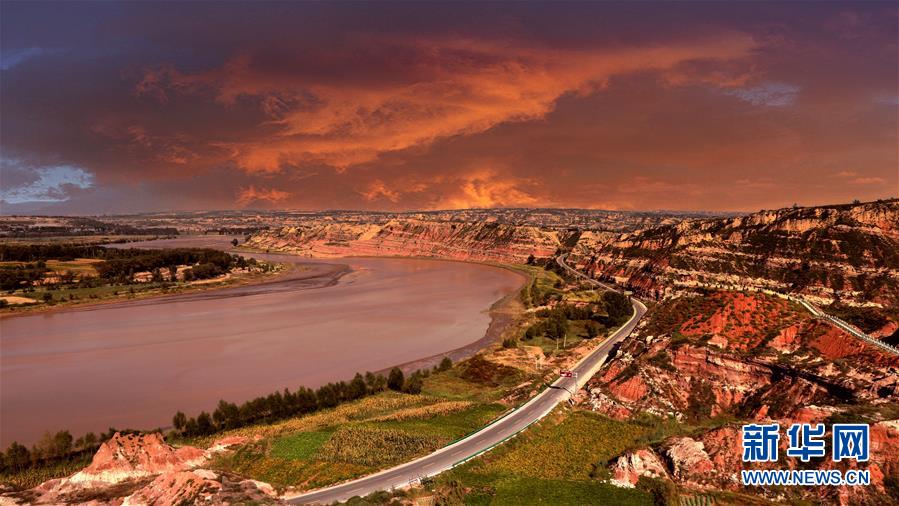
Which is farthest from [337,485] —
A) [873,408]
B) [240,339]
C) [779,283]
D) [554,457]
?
[779,283]

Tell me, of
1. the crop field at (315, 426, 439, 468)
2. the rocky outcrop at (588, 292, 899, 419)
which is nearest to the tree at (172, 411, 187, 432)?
the crop field at (315, 426, 439, 468)

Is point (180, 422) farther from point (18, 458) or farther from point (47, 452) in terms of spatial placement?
point (18, 458)

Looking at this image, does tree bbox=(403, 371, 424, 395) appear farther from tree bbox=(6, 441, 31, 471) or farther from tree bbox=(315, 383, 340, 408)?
tree bbox=(6, 441, 31, 471)

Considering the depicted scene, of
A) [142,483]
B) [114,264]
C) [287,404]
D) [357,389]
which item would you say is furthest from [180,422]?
[114,264]

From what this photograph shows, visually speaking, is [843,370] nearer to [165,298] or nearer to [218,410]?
[218,410]

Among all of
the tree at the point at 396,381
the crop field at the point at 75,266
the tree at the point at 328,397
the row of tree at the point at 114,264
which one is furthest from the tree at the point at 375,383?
the crop field at the point at 75,266

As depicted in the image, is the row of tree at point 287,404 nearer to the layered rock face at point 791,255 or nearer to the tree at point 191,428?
the tree at point 191,428
